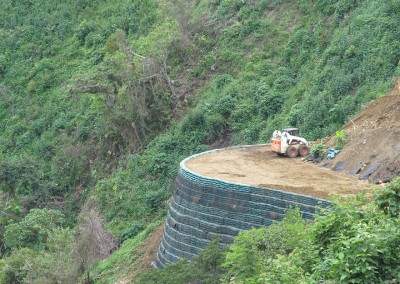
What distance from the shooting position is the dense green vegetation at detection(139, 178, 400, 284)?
10391 mm

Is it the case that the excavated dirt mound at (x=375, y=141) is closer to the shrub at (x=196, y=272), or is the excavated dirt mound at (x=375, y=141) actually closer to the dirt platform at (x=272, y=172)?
the dirt platform at (x=272, y=172)

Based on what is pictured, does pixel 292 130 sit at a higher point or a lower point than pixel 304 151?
higher

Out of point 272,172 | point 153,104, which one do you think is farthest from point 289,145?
point 153,104

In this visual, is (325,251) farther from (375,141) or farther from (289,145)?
(289,145)

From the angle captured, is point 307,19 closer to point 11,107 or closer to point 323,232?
point 11,107

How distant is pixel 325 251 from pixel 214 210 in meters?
7.76

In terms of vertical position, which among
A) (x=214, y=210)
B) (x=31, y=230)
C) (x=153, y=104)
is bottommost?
(x=31, y=230)

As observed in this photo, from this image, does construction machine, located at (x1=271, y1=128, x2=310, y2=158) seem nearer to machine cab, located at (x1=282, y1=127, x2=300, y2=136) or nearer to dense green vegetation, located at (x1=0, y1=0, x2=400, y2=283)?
machine cab, located at (x1=282, y1=127, x2=300, y2=136)

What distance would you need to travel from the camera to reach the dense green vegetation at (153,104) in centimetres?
2653

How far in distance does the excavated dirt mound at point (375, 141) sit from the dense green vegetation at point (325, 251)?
3910 millimetres

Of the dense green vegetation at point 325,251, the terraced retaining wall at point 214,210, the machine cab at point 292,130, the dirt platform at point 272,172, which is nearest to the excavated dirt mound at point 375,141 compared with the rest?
the dirt platform at point 272,172

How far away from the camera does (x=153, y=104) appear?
110 ft

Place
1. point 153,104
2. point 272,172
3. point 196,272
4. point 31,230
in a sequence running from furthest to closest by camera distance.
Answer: point 153,104 → point 31,230 → point 272,172 → point 196,272

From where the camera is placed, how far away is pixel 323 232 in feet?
39.5
